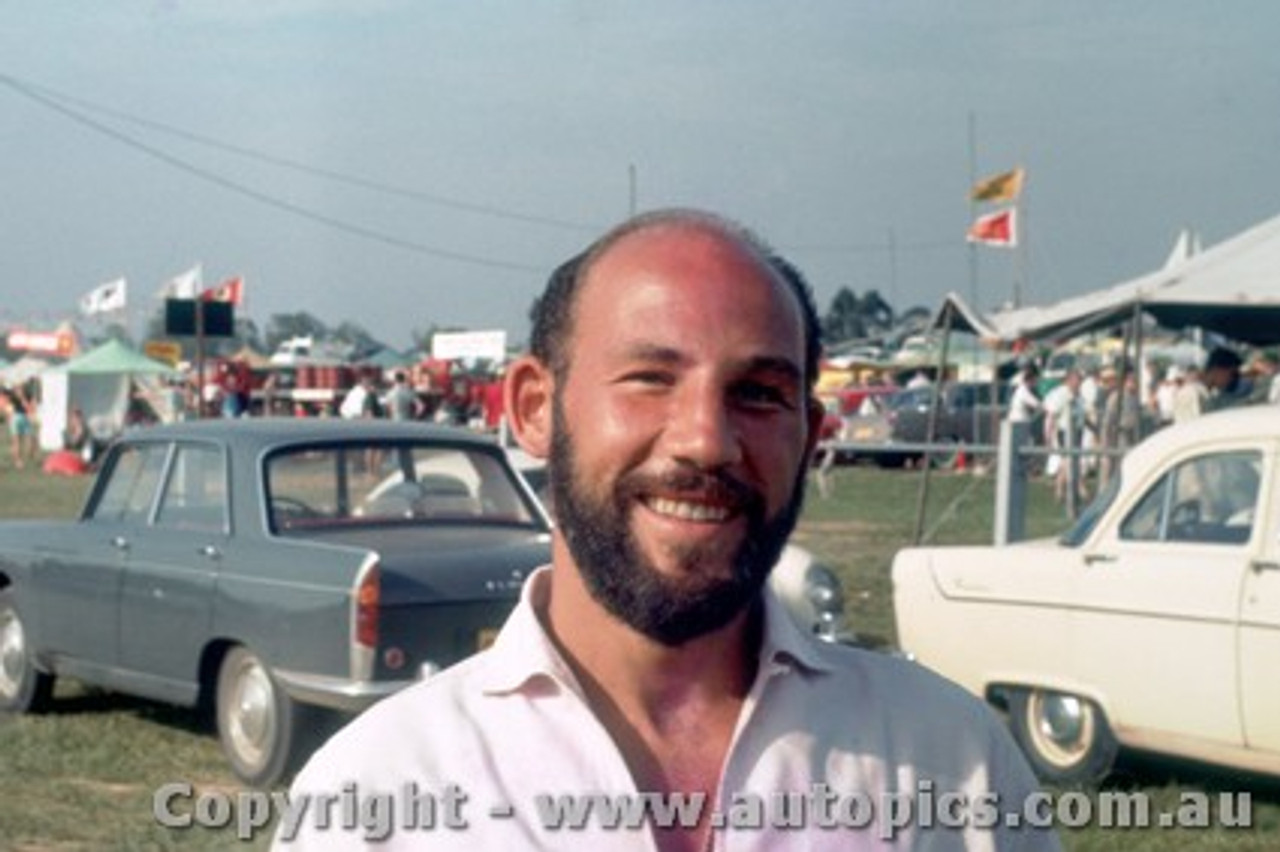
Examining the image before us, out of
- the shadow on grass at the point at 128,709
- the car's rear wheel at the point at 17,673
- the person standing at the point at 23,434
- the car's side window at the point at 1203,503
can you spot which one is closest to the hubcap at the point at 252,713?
the shadow on grass at the point at 128,709

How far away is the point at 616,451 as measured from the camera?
84.7 inches

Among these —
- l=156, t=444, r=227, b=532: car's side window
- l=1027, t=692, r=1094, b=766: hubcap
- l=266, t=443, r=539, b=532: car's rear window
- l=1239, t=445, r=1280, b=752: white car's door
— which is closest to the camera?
l=1239, t=445, r=1280, b=752: white car's door

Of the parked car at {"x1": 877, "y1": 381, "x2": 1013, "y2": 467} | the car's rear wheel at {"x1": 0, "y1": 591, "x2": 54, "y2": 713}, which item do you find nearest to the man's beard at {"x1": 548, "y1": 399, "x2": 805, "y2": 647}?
Result: the car's rear wheel at {"x1": 0, "y1": 591, "x2": 54, "y2": 713}

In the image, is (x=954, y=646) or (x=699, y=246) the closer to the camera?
(x=699, y=246)

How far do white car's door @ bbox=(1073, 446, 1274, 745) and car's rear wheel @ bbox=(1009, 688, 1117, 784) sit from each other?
0.47 feet

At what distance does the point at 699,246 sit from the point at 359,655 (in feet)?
22.0

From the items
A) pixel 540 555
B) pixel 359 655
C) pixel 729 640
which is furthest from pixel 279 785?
pixel 729 640

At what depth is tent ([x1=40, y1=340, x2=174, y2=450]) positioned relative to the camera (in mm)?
45031

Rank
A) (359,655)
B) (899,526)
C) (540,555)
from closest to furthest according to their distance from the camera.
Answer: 1. (359,655)
2. (540,555)
3. (899,526)

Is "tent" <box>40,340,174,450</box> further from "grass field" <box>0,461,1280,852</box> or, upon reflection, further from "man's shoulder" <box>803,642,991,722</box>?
"man's shoulder" <box>803,642,991,722</box>

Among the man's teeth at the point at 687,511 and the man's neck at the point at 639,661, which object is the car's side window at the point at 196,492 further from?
the man's teeth at the point at 687,511

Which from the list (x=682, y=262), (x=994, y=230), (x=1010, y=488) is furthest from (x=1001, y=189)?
(x=682, y=262)

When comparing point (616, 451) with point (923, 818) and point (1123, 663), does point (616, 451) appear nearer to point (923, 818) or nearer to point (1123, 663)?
point (923, 818)

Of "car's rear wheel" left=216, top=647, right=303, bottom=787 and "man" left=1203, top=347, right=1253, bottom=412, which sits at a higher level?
"man" left=1203, top=347, right=1253, bottom=412
